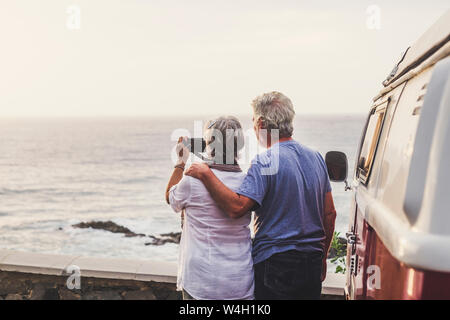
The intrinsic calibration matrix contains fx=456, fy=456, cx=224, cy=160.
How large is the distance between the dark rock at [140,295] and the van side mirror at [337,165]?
6.82 feet

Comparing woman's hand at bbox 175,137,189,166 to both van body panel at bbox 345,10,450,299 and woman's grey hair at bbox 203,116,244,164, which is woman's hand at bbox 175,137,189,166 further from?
van body panel at bbox 345,10,450,299

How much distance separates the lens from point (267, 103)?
2400 mm

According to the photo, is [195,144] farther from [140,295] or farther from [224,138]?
[140,295]

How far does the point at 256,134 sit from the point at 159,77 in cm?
10107

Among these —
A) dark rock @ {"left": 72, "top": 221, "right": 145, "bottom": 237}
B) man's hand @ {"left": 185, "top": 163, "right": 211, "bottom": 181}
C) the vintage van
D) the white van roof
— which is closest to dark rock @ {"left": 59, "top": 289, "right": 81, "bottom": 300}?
man's hand @ {"left": 185, "top": 163, "right": 211, "bottom": 181}

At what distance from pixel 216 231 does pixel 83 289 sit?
7.94 ft

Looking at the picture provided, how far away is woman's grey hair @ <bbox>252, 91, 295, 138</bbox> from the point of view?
2.38 m

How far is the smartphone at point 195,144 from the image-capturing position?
2.44 meters

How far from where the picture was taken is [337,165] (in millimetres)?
3031

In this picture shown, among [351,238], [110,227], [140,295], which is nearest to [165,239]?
[110,227]

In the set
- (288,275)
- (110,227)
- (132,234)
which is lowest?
Answer: (110,227)
